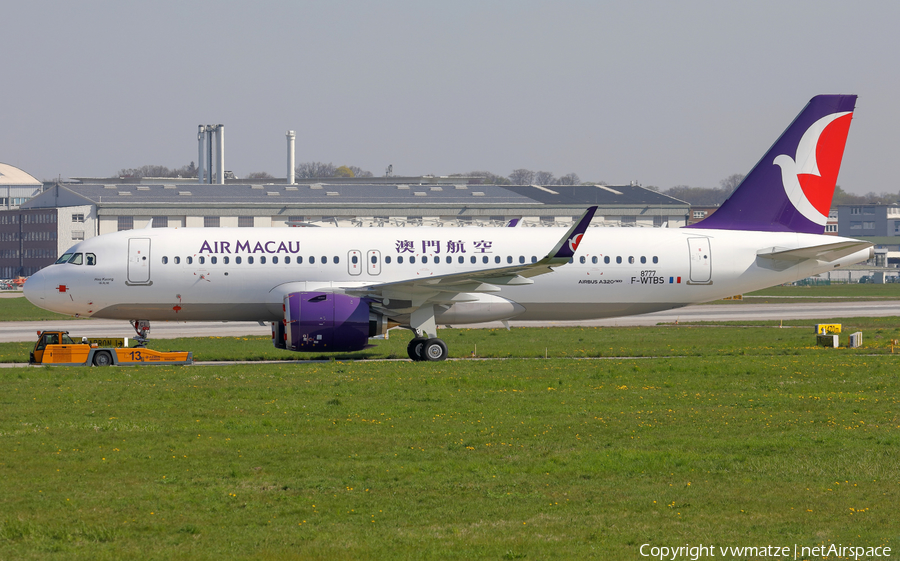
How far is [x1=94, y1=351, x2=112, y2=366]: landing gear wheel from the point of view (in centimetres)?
2889

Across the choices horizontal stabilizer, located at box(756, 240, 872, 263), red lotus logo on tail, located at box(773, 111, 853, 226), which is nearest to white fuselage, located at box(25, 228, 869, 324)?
horizontal stabilizer, located at box(756, 240, 872, 263)

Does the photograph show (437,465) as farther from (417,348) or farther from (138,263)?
(138,263)

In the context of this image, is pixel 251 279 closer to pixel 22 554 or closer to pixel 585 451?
pixel 585 451

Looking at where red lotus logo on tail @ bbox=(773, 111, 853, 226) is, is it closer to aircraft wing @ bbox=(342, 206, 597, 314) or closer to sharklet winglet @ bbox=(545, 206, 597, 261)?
aircraft wing @ bbox=(342, 206, 597, 314)

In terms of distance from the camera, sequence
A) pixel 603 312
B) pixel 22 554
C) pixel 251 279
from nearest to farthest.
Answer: pixel 22 554 → pixel 251 279 → pixel 603 312

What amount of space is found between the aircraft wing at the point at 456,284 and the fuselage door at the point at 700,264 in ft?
19.9

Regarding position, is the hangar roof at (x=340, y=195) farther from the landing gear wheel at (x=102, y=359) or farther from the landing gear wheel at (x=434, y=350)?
the landing gear wheel at (x=102, y=359)

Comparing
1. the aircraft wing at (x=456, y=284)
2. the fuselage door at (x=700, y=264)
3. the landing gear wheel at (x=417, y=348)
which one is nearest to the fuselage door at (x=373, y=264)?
the aircraft wing at (x=456, y=284)

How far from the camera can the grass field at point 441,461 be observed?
11227mm

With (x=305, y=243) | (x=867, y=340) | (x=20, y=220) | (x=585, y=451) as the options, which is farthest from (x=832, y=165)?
(x=20, y=220)

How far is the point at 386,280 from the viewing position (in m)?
32.5

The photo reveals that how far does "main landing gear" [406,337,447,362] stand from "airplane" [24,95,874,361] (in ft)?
0.12

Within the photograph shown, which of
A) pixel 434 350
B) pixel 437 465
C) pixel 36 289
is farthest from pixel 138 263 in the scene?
pixel 437 465

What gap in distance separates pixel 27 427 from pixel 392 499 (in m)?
9.01
